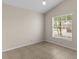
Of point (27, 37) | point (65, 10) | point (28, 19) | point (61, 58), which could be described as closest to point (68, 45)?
point (61, 58)

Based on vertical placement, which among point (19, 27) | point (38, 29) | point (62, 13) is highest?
point (62, 13)

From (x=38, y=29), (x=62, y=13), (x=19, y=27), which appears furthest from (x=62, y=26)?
(x=19, y=27)

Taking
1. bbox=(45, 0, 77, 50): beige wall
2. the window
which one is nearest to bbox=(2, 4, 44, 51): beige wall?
bbox=(45, 0, 77, 50): beige wall

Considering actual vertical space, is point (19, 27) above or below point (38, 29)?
above

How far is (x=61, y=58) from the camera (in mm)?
2994

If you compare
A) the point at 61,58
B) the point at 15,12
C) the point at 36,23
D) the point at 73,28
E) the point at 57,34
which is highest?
the point at 15,12

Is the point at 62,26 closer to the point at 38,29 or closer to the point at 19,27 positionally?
the point at 38,29

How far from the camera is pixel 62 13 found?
4.69 meters

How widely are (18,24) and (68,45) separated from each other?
126 inches

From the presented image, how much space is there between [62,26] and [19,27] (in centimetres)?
282

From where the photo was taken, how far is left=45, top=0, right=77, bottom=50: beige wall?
3961mm

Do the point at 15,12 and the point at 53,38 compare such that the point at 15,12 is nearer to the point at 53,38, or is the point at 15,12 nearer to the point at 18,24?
the point at 18,24

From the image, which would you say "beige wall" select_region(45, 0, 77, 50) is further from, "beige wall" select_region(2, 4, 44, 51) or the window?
"beige wall" select_region(2, 4, 44, 51)

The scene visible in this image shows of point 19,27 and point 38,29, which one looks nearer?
point 19,27
